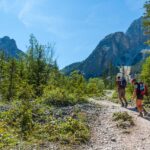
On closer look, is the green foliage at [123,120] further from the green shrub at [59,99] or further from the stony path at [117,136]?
the green shrub at [59,99]

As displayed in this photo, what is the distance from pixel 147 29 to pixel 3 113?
20.7 metres

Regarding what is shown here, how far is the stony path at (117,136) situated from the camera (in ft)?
48.4

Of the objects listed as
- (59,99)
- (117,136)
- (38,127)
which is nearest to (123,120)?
(117,136)

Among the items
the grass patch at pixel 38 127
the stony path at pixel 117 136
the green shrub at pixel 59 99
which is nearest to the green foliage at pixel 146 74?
the green shrub at pixel 59 99

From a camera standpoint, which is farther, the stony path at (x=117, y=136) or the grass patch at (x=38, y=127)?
the stony path at (x=117, y=136)

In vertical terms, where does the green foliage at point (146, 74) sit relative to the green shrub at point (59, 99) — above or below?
above

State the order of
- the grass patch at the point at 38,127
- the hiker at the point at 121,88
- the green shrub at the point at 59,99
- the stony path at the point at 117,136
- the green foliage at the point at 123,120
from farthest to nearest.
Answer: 1. the hiker at the point at 121,88
2. the green shrub at the point at 59,99
3. the green foliage at the point at 123,120
4. the stony path at the point at 117,136
5. the grass patch at the point at 38,127

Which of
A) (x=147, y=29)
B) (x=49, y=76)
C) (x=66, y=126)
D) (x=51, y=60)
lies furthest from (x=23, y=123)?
(x=51, y=60)

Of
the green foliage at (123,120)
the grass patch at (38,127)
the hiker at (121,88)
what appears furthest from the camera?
the hiker at (121,88)

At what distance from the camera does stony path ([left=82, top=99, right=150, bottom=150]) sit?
581 inches

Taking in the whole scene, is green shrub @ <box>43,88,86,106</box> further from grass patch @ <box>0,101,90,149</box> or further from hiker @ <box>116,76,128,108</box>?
hiker @ <box>116,76,128,108</box>

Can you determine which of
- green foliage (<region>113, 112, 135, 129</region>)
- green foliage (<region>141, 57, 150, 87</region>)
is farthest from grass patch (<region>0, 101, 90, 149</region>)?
green foliage (<region>141, 57, 150, 87</region>)

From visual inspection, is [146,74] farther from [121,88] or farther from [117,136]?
[117,136]

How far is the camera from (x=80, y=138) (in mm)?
15133
